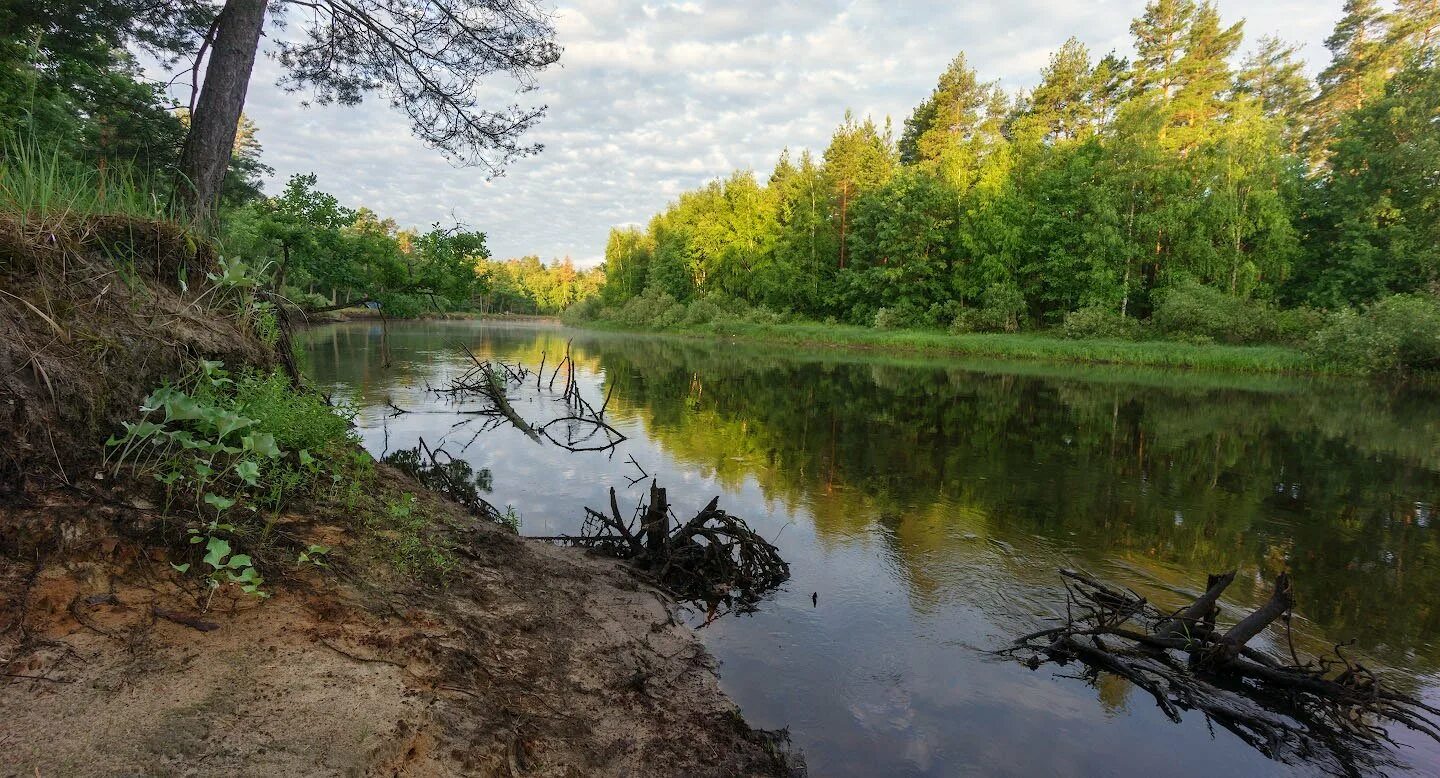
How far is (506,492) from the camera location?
9.15 meters

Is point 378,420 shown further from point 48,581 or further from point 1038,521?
point 1038,521

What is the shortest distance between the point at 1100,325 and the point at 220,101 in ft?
137

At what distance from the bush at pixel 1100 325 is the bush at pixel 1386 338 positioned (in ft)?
29.4

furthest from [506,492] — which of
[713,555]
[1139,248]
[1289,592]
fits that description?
[1139,248]

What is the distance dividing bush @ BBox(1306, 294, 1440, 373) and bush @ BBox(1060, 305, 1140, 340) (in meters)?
8.95

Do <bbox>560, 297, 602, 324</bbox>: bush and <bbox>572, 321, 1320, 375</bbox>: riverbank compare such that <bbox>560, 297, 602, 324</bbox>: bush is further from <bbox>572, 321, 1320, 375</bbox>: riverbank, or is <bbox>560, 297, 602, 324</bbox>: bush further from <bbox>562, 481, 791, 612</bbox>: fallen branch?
<bbox>562, 481, 791, 612</bbox>: fallen branch

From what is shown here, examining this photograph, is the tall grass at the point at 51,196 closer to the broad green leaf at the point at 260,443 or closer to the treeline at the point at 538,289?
the broad green leaf at the point at 260,443

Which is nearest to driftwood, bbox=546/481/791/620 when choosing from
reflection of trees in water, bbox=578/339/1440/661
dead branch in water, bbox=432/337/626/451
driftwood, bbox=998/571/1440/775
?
reflection of trees in water, bbox=578/339/1440/661

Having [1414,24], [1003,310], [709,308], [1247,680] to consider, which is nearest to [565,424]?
[1247,680]

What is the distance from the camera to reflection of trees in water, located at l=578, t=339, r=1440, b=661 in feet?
24.8

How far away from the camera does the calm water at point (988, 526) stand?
446 centimetres

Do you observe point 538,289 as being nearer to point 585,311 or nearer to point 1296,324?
point 585,311

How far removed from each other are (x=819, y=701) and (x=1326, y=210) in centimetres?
4770

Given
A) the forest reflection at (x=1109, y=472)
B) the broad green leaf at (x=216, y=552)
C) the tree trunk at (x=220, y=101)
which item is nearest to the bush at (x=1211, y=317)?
the forest reflection at (x=1109, y=472)
